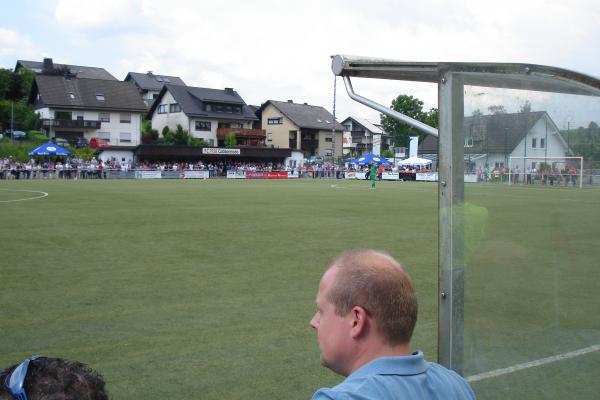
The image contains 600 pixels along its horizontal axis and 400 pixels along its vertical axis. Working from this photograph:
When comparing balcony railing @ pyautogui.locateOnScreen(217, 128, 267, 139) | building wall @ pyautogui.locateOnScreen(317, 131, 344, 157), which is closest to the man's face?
balcony railing @ pyautogui.locateOnScreen(217, 128, 267, 139)

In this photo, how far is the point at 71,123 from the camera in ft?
232

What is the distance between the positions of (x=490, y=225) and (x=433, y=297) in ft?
18.8

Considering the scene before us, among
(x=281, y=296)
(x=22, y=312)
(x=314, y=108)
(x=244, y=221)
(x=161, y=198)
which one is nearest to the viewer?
(x=22, y=312)

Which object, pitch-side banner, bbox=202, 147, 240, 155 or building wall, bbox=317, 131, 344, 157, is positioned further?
building wall, bbox=317, 131, 344, 157

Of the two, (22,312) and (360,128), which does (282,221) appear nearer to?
(22,312)

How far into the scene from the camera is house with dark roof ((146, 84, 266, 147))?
7969 centimetres

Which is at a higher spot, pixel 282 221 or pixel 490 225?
pixel 490 225

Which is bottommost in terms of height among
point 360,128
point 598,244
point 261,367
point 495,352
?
point 261,367

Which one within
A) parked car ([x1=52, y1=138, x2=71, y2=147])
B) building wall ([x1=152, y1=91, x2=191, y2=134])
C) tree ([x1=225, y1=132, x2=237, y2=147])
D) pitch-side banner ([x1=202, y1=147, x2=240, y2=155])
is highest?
building wall ([x1=152, y1=91, x2=191, y2=134])

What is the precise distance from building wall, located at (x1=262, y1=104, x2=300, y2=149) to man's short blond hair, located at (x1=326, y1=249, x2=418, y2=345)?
8588 centimetres

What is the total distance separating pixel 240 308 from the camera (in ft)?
23.7

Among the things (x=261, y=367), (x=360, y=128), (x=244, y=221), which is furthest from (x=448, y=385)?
(x=360, y=128)

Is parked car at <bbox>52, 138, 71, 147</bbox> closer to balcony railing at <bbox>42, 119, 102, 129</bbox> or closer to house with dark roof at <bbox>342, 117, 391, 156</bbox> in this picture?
balcony railing at <bbox>42, 119, 102, 129</bbox>

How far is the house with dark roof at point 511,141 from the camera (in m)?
2.44
